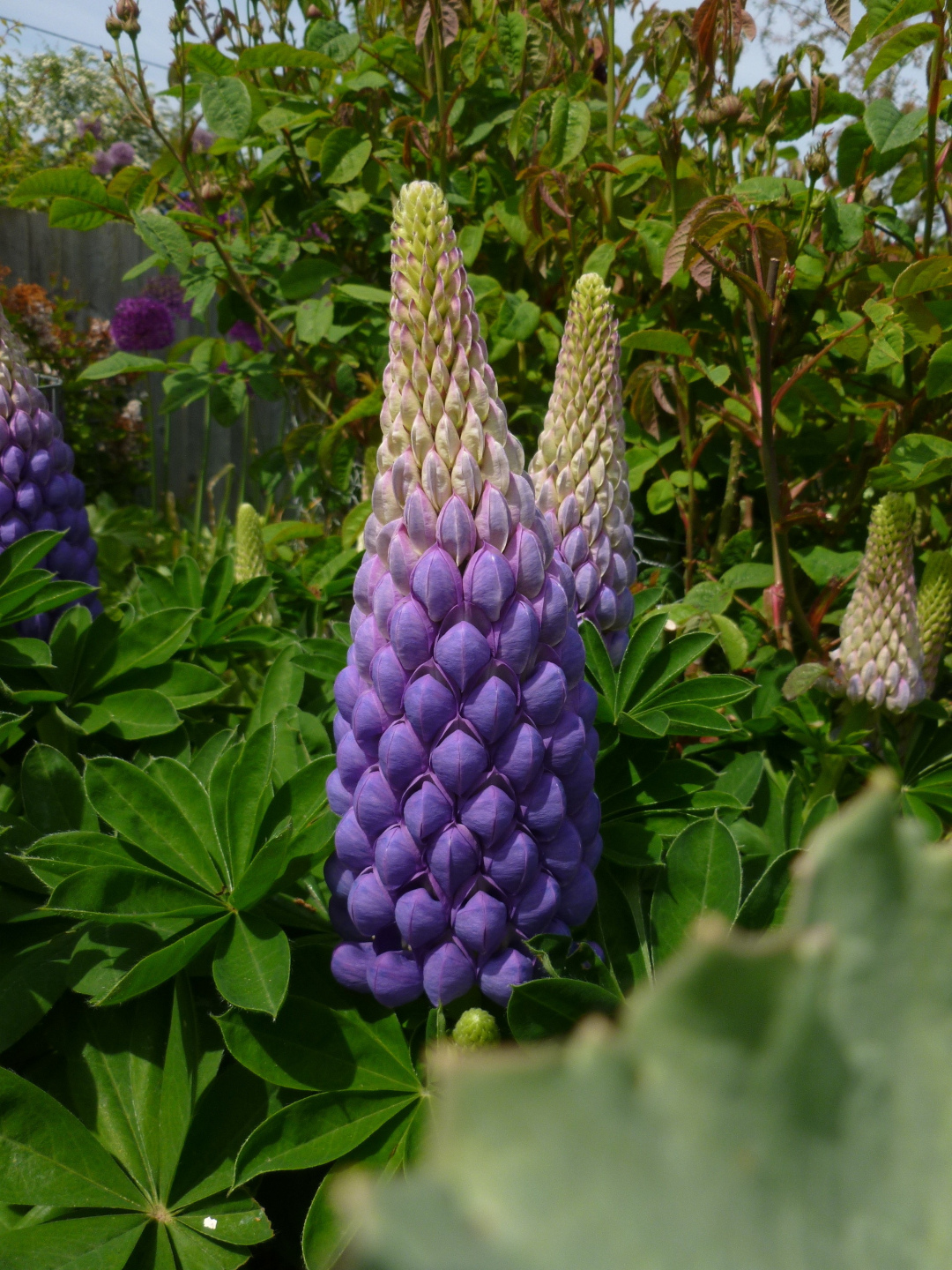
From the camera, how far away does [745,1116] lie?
9.5 inches


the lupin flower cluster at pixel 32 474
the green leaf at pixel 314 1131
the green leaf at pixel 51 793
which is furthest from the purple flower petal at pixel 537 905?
the lupin flower cluster at pixel 32 474

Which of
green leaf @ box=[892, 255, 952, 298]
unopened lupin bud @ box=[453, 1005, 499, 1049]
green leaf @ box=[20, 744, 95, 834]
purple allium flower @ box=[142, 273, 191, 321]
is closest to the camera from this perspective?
unopened lupin bud @ box=[453, 1005, 499, 1049]

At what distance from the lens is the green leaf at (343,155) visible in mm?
1993

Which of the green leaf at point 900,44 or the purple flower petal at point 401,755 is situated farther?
the green leaf at point 900,44

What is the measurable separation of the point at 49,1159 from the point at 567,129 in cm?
186

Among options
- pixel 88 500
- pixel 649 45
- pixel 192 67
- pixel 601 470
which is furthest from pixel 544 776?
pixel 88 500

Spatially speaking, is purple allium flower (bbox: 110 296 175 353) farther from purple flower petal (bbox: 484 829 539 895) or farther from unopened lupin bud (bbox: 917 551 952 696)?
purple flower petal (bbox: 484 829 539 895)

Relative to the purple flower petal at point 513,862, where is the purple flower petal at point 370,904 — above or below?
below

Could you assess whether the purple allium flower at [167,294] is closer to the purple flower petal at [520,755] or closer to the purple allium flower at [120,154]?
the purple allium flower at [120,154]

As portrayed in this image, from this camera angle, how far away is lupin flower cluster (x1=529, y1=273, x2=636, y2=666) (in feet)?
4.06

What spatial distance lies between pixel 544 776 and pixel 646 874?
352 mm

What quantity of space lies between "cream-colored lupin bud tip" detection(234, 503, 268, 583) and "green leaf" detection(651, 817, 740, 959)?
1257 millimetres

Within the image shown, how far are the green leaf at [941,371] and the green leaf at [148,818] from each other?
4.24 ft

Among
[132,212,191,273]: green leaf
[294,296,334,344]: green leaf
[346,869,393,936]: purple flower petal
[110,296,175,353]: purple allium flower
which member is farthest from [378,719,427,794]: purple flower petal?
[110,296,175,353]: purple allium flower
